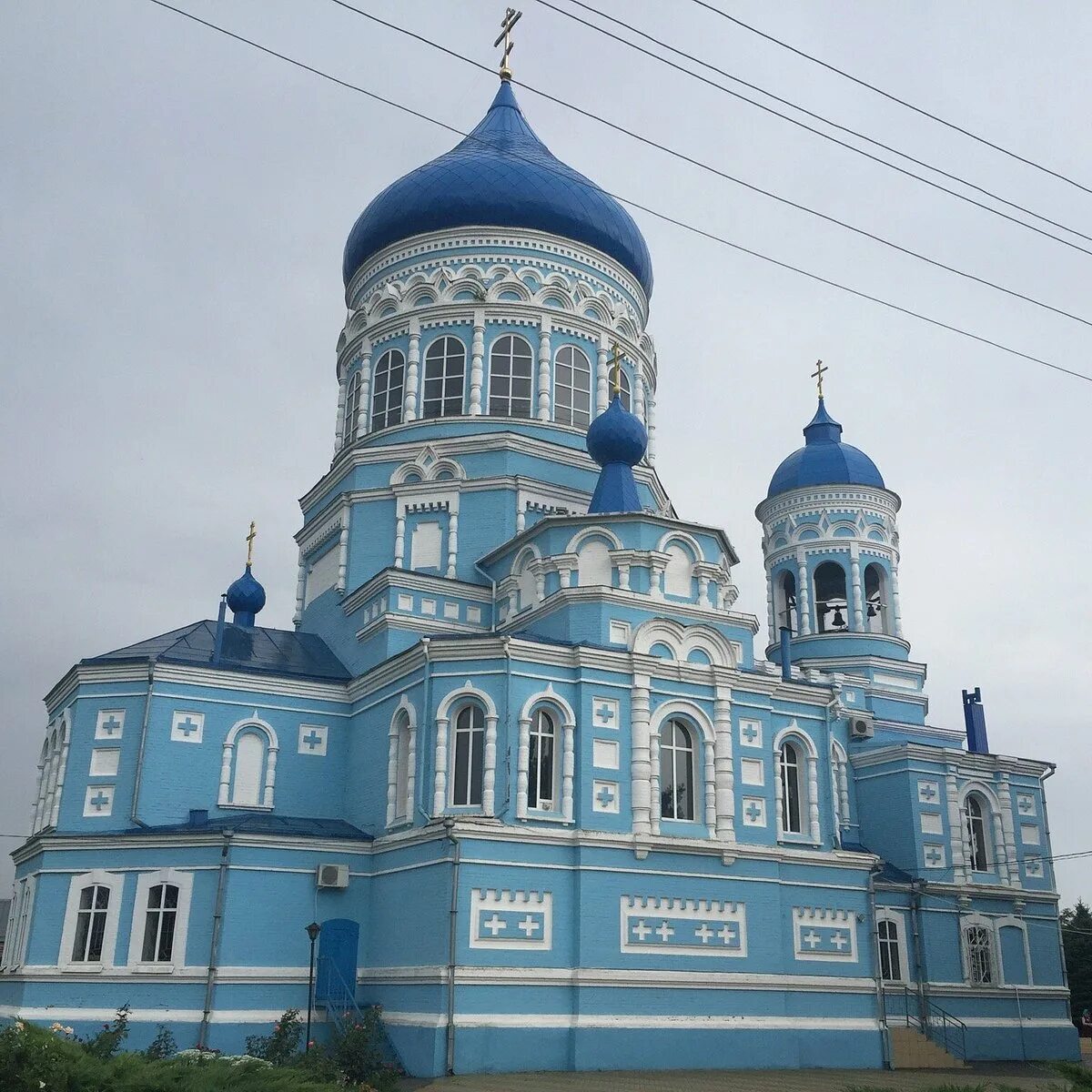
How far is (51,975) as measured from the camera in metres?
15.8

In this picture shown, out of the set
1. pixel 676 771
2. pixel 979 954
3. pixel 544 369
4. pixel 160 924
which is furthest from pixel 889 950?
pixel 544 369

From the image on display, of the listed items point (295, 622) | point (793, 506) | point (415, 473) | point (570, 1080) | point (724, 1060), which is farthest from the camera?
point (793, 506)

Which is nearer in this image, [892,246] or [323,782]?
[892,246]

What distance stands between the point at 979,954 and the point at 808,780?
5181 mm

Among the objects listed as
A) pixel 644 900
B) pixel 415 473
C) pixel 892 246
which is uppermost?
pixel 415 473

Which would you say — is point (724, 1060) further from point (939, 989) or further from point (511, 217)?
point (511, 217)

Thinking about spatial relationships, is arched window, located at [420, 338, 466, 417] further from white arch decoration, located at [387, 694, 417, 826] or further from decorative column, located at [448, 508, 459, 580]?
white arch decoration, located at [387, 694, 417, 826]

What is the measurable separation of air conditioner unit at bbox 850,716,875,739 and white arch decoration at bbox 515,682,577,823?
26.6ft

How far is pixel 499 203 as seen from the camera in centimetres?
2303

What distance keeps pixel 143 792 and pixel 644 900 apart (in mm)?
7346

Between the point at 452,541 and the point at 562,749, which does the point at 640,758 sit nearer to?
the point at 562,749

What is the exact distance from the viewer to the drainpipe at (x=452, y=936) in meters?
13.9

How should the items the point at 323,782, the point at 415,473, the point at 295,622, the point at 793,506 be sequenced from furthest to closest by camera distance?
the point at 793,506 → the point at 295,622 → the point at 415,473 → the point at 323,782

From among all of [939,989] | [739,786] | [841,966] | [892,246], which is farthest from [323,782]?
[892,246]
